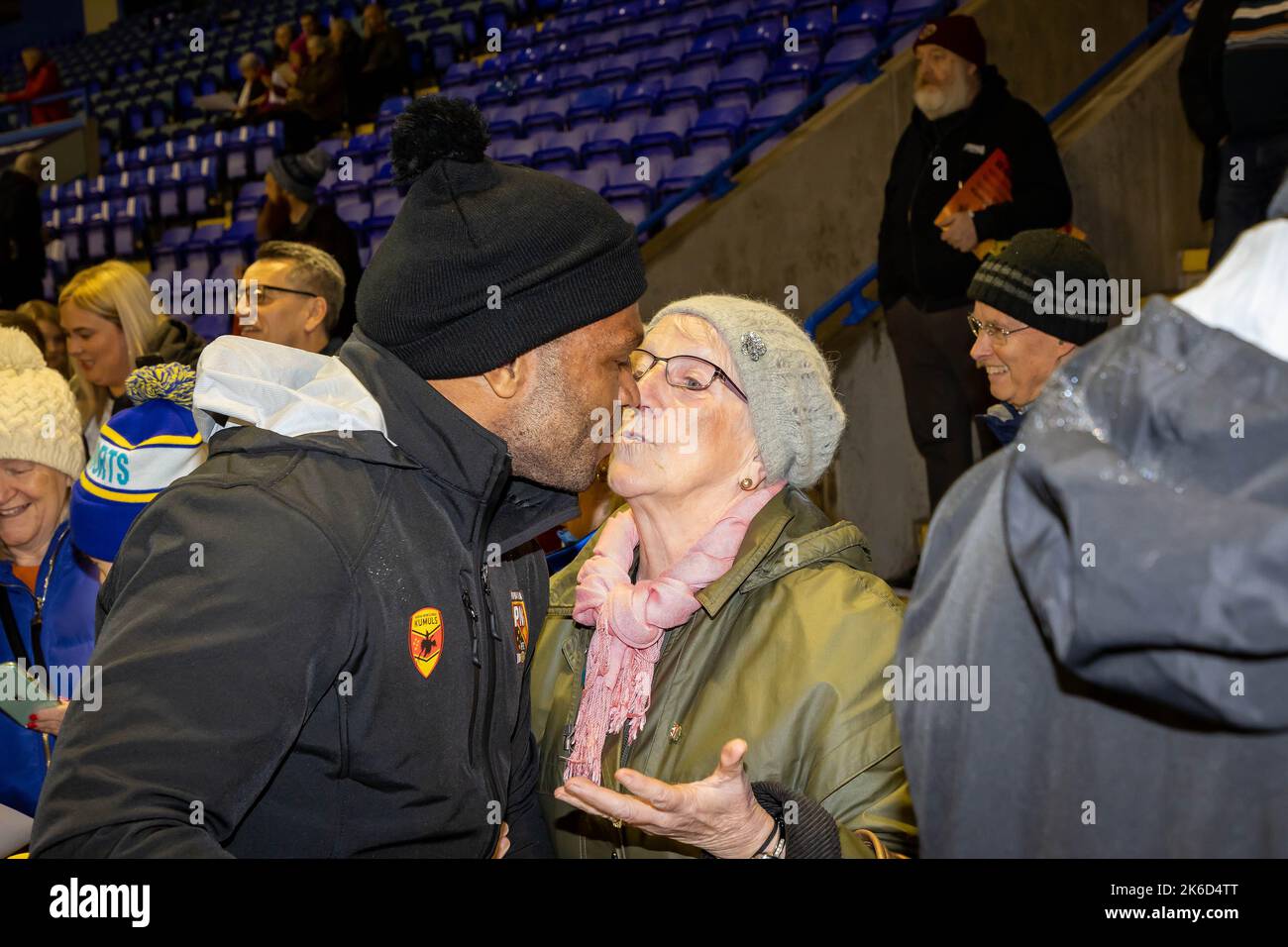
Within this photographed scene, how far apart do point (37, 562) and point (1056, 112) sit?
516 cm

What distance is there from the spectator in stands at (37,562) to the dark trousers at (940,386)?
3040 mm

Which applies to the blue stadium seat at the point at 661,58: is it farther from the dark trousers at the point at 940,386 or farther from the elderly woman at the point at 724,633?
the elderly woman at the point at 724,633

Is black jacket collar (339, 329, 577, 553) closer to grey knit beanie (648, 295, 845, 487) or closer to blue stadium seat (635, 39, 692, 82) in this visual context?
grey knit beanie (648, 295, 845, 487)

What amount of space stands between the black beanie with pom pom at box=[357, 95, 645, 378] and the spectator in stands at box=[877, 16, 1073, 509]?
3.06 m

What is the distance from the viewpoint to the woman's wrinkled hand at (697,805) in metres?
1.35

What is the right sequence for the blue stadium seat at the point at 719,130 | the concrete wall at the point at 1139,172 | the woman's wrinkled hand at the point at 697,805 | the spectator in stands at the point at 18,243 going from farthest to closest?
the spectator in stands at the point at 18,243, the blue stadium seat at the point at 719,130, the concrete wall at the point at 1139,172, the woman's wrinkled hand at the point at 697,805

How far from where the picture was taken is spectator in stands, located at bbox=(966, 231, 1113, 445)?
10.7 ft

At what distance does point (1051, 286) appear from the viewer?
3248mm

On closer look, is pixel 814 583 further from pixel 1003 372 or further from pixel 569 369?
pixel 1003 372

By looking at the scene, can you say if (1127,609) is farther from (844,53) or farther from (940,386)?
(844,53)

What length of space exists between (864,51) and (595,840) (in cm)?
637

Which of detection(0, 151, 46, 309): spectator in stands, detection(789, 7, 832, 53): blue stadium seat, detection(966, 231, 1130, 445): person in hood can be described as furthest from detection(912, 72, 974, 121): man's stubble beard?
detection(0, 151, 46, 309): spectator in stands

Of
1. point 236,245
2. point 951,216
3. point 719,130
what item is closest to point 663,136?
point 719,130

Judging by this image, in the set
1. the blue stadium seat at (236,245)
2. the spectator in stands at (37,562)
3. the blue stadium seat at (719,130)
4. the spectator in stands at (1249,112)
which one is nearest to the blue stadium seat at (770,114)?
the blue stadium seat at (719,130)
